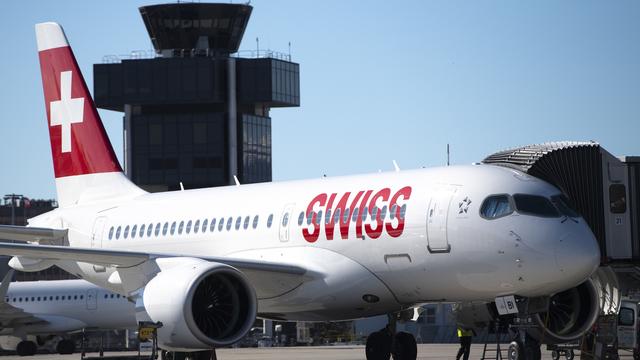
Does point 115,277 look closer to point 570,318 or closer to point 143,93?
point 570,318

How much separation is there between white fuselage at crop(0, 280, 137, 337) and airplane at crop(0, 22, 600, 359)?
100.0 feet

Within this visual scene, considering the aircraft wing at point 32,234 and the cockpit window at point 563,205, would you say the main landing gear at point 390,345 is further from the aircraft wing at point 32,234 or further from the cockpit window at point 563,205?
the aircraft wing at point 32,234

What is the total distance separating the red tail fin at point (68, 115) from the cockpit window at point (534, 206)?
48.6 ft

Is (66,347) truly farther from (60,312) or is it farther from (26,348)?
(26,348)

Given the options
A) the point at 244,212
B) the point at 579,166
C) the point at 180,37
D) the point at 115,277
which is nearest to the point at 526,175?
the point at 579,166

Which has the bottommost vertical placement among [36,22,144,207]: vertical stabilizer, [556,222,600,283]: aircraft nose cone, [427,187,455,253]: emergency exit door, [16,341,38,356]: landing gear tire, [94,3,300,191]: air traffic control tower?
[16,341,38,356]: landing gear tire

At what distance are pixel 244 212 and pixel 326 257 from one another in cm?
354

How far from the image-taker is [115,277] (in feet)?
92.1

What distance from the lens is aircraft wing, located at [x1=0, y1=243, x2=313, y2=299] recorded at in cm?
2595

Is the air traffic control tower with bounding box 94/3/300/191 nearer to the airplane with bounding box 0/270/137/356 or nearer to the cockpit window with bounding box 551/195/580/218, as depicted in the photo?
the airplane with bounding box 0/270/137/356

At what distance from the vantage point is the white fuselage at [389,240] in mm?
23406

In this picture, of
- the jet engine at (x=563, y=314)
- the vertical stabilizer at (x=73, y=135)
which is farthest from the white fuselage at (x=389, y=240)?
the vertical stabilizer at (x=73, y=135)

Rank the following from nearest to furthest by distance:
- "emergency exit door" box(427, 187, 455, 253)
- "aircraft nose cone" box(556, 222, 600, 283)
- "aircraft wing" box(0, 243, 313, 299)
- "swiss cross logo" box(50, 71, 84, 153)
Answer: "aircraft nose cone" box(556, 222, 600, 283) → "emergency exit door" box(427, 187, 455, 253) → "aircraft wing" box(0, 243, 313, 299) → "swiss cross logo" box(50, 71, 84, 153)

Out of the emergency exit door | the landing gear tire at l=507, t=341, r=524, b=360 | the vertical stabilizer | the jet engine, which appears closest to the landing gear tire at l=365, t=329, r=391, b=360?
the jet engine
